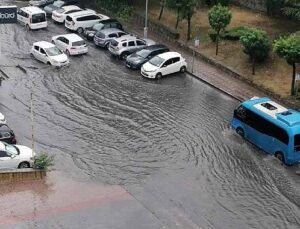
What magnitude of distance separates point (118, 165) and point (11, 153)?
5.37 metres

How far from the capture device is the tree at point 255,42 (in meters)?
41.2

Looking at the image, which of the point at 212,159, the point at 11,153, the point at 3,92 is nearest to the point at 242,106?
the point at 212,159

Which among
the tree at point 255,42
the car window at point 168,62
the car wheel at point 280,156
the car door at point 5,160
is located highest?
the tree at point 255,42

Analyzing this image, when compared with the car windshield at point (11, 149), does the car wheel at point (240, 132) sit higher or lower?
lower

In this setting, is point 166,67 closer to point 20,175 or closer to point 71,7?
point 71,7

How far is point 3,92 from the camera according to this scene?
38688 millimetres

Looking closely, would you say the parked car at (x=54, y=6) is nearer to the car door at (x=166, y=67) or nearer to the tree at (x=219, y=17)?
the car door at (x=166, y=67)

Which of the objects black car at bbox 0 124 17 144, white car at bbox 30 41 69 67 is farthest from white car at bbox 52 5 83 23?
black car at bbox 0 124 17 144

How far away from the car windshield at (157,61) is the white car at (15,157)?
598 inches

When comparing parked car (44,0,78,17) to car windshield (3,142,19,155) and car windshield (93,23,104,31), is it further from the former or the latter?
car windshield (3,142,19,155)

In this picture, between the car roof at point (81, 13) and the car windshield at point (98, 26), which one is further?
the car roof at point (81, 13)

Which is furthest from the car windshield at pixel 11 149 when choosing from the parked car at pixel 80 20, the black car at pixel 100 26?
the parked car at pixel 80 20

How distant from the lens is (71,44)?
45.4 meters

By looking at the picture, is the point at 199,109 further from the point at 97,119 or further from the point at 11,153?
the point at 11,153
